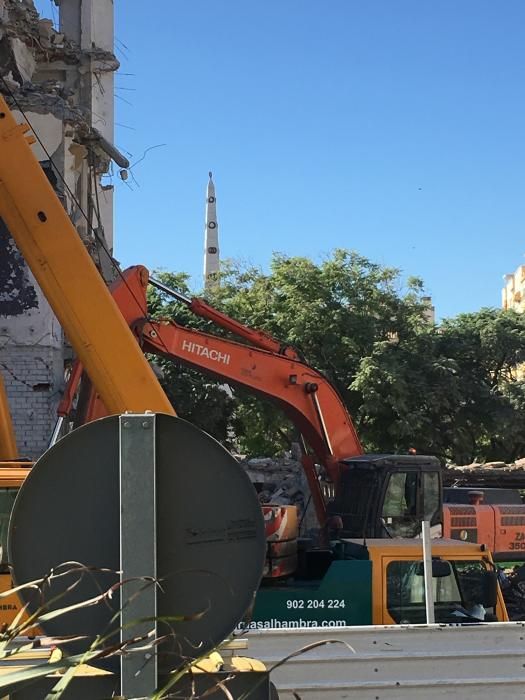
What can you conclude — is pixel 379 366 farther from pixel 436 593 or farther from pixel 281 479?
pixel 436 593

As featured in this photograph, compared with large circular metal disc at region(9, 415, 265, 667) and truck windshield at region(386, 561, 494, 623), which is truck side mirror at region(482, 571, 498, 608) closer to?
truck windshield at region(386, 561, 494, 623)

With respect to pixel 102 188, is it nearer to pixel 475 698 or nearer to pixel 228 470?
pixel 475 698

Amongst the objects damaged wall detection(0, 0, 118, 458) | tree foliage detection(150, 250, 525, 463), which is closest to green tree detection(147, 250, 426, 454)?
tree foliage detection(150, 250, 525, 463)

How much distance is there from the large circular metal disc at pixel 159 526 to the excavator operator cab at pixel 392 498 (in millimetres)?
6867

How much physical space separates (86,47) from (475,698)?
50.3 ft

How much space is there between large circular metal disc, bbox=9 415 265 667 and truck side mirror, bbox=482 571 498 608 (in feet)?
13.5

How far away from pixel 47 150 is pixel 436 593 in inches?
412

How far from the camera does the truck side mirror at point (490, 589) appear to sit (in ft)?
21.3

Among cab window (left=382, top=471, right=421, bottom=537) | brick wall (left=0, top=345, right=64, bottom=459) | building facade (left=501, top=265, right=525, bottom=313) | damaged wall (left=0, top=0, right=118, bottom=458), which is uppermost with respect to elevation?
A: building facade (left=501, top=265, right=525, bottom=313)

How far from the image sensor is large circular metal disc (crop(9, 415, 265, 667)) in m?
2.74

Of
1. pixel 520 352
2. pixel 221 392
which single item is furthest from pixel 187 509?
pixel 520 352

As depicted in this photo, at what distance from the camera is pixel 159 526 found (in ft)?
9.04

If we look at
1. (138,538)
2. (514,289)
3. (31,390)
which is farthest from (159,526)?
(514,289)

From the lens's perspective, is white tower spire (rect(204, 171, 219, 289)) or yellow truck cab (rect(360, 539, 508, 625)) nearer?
yellow truck cab (rect(360, 539, 508, 625))
